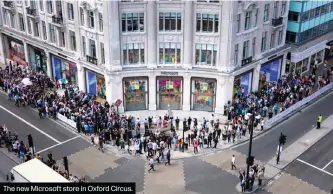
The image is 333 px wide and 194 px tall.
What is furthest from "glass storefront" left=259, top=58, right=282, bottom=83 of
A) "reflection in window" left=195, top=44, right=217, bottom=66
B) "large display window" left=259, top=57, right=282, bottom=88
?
"reflection in window" left=195, top=44, right=217, bottom=66

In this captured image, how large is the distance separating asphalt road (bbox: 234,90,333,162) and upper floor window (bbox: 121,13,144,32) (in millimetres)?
14944

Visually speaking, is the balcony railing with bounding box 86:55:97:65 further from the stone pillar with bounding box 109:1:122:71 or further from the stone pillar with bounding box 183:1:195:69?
the stone pillar with bounding box 183:1:195:69

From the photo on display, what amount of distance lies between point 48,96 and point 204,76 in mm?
17238

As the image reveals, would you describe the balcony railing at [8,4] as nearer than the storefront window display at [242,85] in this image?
No

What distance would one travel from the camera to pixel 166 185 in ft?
107

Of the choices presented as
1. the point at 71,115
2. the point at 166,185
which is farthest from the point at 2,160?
the point at 166,185

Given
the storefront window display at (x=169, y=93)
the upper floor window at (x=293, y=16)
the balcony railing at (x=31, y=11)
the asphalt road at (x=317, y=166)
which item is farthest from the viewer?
the upper floor window at (x=293, y=16)

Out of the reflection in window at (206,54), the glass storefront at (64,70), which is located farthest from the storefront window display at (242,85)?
the glass storefront at (64,70)

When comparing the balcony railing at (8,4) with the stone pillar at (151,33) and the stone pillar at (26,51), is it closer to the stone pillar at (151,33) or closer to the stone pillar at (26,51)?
the stone pillar at (26,51)

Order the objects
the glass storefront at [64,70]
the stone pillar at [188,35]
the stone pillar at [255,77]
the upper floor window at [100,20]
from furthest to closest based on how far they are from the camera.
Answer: the glass storefront at [64,70] < the stone pillar at [255,77] < the upper floor window at [100,20] < the stone pillar at [188,35]

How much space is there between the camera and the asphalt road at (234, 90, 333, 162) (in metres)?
37.2

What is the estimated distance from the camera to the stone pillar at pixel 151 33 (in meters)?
39.9

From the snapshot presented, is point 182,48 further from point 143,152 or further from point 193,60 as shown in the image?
point 143,152

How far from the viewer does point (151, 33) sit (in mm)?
40906
